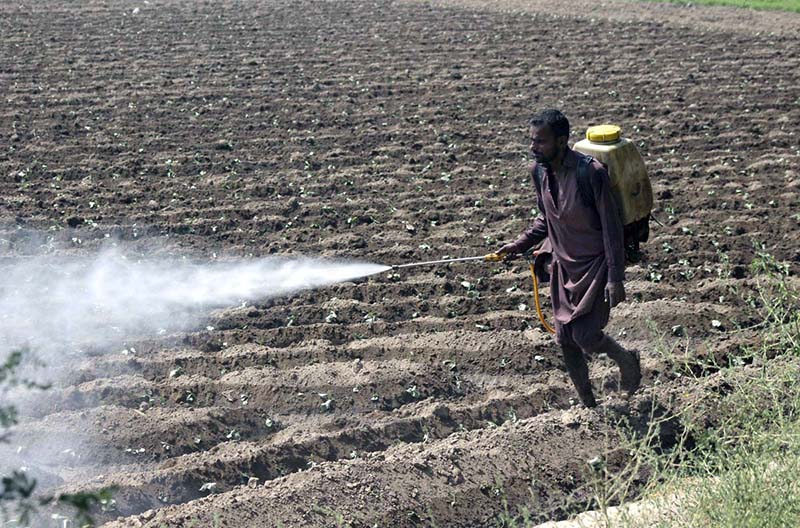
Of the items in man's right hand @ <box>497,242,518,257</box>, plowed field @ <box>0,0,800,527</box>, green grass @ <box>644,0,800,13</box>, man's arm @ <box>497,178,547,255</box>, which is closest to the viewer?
plowed field @ <box>0,0,800,527</box>

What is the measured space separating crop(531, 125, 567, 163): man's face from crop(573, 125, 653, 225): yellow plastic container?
19 cm

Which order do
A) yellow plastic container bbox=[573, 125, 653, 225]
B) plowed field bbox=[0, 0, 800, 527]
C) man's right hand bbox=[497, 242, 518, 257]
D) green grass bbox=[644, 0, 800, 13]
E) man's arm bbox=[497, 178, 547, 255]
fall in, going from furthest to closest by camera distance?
green grass bbox=[644, 0, 800, 13] < man's right hand bbox=[497, 242, 518, 257] < man's arm bbox=[497, 178, 547, 255] < plowed field bbox=[0, 0, 800, 527] < yellow plastic container bbox=[573, 125, 653, 225]

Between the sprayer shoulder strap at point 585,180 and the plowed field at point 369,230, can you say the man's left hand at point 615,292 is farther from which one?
the plowed field at point 369,230

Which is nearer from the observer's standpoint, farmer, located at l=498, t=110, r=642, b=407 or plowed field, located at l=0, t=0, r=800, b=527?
farmer, located at l=498, t=110, r=642, b=407

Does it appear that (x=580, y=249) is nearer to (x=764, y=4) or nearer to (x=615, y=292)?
(x=615, y=292)

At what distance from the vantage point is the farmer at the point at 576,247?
5422 mm

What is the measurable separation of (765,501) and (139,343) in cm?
427

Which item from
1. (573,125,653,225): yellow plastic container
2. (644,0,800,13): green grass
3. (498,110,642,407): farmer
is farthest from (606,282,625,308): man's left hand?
(644,0,800,13): green grass

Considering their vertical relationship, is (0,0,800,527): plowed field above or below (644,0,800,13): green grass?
below

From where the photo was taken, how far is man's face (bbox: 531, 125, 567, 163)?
542 centimetres

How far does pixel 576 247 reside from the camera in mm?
5641

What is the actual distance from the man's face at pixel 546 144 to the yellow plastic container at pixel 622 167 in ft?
0.61

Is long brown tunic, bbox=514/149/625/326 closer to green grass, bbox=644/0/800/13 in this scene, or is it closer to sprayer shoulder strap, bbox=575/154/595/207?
sprayer shoulder strap, bbox=575/154/595/207

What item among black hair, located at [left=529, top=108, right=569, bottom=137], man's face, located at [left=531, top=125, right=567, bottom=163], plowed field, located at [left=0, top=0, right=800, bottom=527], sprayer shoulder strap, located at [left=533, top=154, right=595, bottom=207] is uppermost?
black hair, located at [left=529, top=108, right=569, bottom=137]
